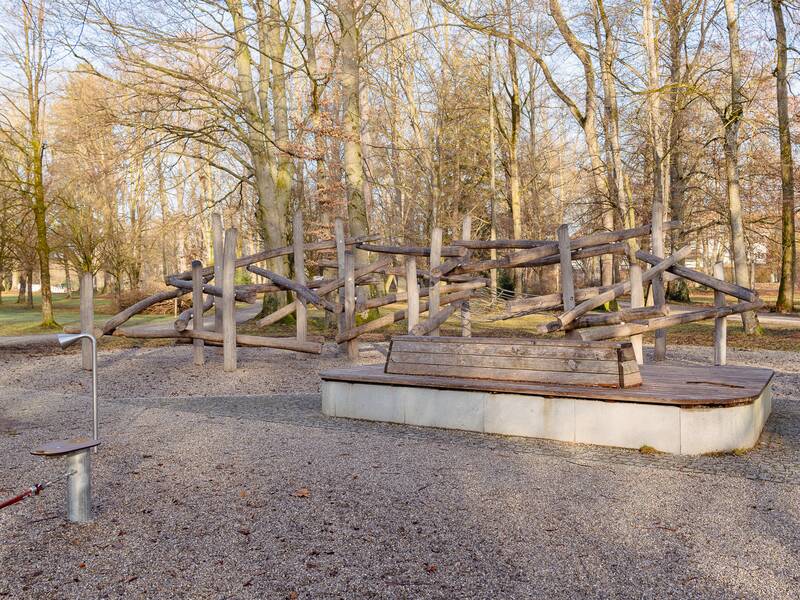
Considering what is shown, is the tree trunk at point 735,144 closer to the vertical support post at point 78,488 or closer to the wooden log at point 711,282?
the wooden log at point 711,282

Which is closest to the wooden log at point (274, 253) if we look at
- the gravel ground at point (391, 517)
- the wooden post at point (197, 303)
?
the wooden post at point (197, 303)

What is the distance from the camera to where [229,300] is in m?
10.9

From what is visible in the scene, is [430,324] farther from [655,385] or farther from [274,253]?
[274,253]

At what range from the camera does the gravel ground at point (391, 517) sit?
3.46 meters

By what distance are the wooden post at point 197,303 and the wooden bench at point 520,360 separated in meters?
4.62

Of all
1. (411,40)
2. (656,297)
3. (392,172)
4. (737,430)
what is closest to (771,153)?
(411,40)

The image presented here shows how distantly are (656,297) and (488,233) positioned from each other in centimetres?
2697

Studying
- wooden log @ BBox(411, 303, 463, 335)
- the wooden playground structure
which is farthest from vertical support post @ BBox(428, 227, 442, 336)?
wooden log @ BBox(411, 303, 463, 335)

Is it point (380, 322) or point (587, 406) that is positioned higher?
point (380, 322)

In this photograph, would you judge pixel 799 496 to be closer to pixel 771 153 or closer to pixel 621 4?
pixel 621 4

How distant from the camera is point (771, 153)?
28797mm

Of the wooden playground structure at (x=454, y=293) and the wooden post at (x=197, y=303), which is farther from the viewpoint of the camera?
the wooden post at (x=197, y=303)

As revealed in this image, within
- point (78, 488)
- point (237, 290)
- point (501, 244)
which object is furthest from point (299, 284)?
point (78, 488)

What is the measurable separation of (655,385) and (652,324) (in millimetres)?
2663
